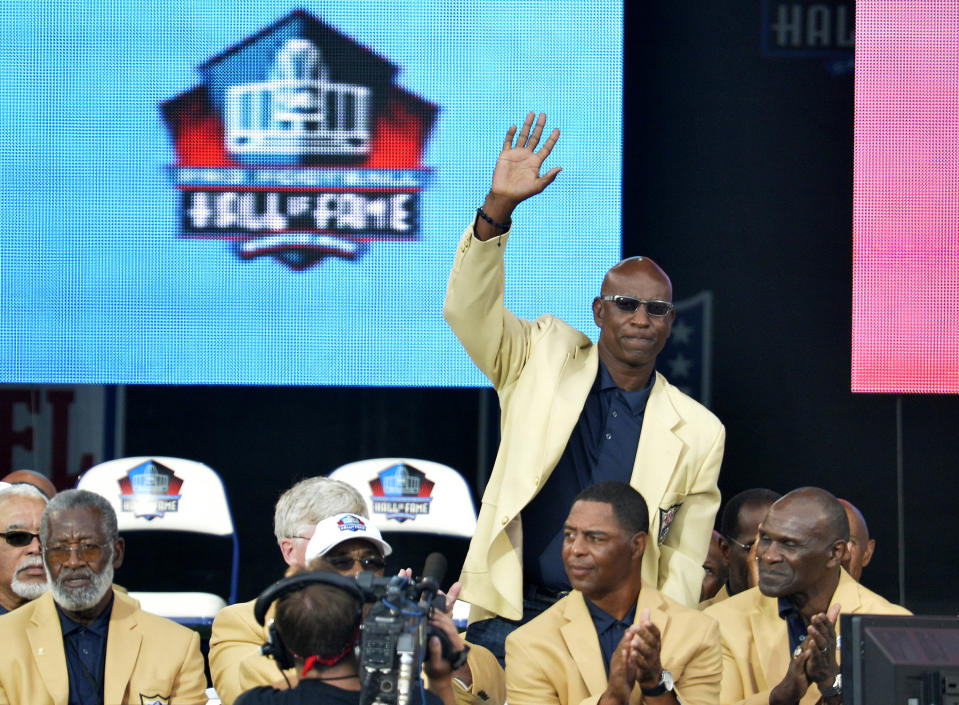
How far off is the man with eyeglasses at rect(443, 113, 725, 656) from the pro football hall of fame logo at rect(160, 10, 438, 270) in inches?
81.1

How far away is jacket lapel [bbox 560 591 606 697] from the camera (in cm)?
332

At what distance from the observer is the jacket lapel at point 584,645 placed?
131 inches

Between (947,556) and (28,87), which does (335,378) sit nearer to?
(28,87)

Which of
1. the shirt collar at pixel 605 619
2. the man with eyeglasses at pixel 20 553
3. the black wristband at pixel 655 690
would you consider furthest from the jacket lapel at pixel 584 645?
the man with eyeglasses at pixel 20 553

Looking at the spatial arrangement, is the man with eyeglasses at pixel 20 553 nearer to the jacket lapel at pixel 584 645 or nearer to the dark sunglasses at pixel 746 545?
the jacket lapel at pixel 584 645

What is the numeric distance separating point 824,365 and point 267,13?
289 centimetres

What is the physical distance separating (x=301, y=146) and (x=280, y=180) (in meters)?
0.17

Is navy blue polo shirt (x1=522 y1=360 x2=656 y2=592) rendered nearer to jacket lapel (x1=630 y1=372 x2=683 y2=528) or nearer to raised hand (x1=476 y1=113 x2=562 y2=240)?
jacket lapel (x1=630 y1=372 x2=683 y2=528)

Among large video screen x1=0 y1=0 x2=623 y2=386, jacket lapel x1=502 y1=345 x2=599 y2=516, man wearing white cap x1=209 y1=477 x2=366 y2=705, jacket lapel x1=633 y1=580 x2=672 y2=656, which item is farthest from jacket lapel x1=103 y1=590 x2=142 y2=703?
large video screen x1=0 y1=0 x2=623 y2=386

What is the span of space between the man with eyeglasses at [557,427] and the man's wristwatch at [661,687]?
2.01 ft

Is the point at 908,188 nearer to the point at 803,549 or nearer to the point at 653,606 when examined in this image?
the point at 803,549

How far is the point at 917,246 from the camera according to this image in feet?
18.9

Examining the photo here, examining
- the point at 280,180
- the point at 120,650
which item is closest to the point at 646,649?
the point at 120,650

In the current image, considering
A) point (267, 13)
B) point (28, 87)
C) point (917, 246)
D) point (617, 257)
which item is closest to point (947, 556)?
point (917, 246)
